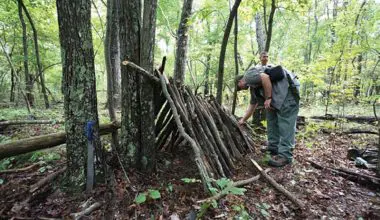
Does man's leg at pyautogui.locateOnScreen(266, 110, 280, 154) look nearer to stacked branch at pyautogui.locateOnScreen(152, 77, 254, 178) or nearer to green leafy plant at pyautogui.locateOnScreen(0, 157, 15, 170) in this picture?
stacked branch at pyautogui.locateOnScreen(152, 77, 254, 178)

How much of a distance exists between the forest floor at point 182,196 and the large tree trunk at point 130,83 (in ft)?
1.18

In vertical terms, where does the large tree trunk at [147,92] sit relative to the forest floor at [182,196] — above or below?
above

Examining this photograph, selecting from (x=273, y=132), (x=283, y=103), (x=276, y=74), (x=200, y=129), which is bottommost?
(x=273, y=132)

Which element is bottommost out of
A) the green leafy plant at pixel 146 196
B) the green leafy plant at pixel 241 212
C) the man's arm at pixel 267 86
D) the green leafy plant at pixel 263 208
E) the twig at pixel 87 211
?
the green leafy plant at pixel 263 208

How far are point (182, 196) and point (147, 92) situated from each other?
1412 millimetres

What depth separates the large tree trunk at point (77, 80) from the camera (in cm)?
237

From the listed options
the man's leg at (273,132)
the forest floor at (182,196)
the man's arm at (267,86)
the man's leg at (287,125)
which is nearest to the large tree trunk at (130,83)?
the forest floor at (182,196)

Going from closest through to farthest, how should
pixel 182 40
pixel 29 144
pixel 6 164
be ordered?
pixel 29 144 < pixel 6 164 < pixel 182 40

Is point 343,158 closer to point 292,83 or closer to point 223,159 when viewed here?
point 292,83

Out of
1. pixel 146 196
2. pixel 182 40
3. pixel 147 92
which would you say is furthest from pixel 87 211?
pixel 182 40

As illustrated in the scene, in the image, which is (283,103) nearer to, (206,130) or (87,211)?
(206,130)

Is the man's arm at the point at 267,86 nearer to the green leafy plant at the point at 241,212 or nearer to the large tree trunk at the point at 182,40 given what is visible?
the green leafy plant at the point at 241,212

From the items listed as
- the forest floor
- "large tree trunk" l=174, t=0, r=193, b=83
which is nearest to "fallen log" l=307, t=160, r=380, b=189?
the forest floor

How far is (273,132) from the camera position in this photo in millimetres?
4414
